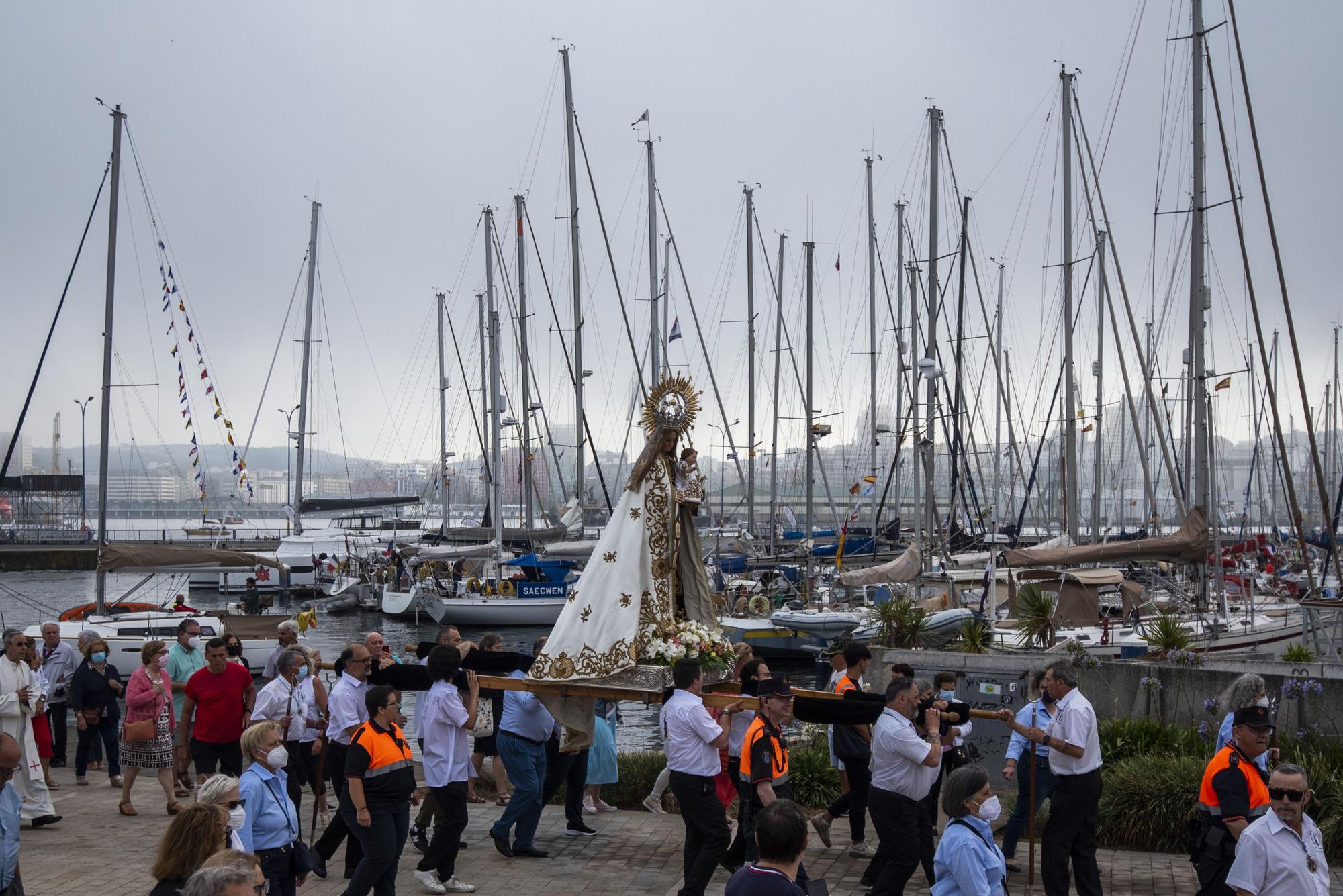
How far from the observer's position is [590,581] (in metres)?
10.7

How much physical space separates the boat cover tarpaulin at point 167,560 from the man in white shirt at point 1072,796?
23222 millimetres

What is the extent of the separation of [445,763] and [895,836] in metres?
3.45

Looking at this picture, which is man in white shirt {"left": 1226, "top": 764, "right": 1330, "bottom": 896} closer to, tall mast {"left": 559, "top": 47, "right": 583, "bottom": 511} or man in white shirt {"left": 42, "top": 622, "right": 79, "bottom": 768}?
man in white shirt {"left": 42, "top": 622, "right": 79, "bottom": 768}

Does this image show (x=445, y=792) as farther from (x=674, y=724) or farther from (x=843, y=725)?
(x=843, y=725)

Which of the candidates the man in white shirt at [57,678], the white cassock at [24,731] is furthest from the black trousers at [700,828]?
the man in white shirt at [57,678]

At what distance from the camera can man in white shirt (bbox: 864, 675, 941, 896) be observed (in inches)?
313

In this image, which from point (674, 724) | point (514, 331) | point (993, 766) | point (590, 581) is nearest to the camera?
point (674, 724)

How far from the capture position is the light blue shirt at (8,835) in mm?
6379

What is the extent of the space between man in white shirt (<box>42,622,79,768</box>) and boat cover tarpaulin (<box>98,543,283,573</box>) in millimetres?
11625

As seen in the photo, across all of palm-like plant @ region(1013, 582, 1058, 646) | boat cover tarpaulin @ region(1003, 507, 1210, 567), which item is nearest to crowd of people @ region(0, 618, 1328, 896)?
palm-like plant @ region(1013, 582, 1058, 646)

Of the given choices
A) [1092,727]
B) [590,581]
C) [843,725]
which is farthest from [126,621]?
[1092,727]

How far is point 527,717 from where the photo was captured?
10.5m

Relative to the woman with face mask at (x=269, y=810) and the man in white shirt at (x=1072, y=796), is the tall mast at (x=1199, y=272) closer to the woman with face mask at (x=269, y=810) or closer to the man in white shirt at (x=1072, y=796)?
the man in white shirt at (x=1072, y=796)

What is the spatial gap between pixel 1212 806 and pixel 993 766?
624 centimetres
